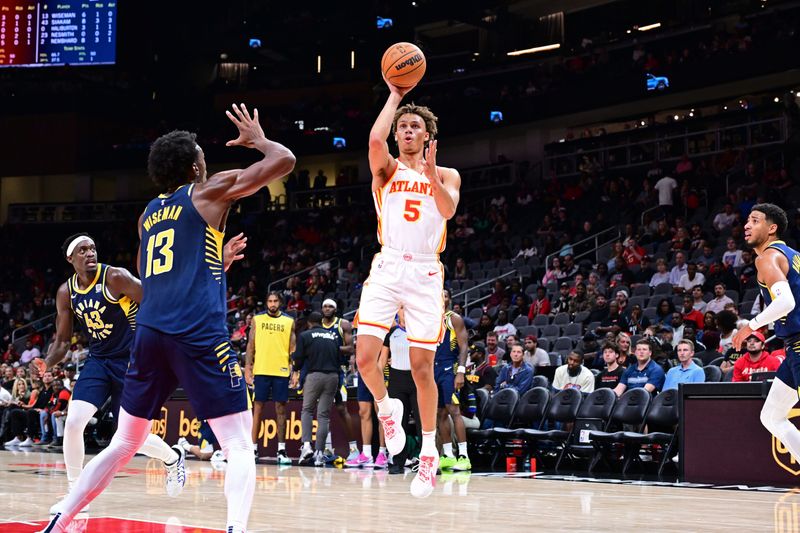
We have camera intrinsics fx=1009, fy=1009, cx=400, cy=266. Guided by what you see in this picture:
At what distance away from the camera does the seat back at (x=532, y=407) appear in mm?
12516

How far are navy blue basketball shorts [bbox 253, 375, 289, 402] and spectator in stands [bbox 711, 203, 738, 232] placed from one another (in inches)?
356

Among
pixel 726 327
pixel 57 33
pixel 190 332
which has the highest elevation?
pixel 57 33

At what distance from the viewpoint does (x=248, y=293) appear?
2462cm

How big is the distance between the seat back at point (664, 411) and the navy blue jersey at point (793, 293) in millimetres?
3561

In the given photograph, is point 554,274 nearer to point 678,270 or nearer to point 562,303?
point 562,303

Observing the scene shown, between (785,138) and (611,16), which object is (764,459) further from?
(611,16)

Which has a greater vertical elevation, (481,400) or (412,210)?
(412,210)

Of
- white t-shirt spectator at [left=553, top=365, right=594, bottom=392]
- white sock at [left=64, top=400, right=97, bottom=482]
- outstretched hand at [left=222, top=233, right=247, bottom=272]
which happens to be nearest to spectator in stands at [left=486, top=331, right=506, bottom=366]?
white t-shirt spectator at [left=553, top=365, right=594, bottom=392]

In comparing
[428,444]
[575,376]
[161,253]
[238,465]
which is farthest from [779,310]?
[575,376]

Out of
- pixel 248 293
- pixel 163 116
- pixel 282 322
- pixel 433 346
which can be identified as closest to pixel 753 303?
pixel 282 322

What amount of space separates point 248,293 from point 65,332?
16.9 meters

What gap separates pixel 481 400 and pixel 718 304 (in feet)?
12.9

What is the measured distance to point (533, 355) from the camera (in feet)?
47.4

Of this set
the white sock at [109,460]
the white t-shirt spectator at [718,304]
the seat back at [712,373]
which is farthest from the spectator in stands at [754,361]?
the white sock at [109,460]
